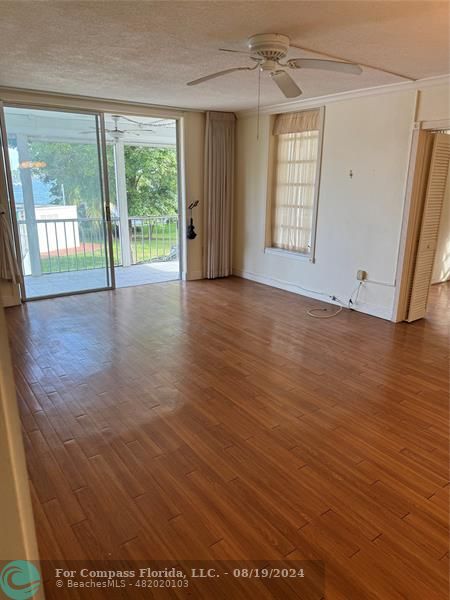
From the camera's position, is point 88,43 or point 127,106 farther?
point 127,106

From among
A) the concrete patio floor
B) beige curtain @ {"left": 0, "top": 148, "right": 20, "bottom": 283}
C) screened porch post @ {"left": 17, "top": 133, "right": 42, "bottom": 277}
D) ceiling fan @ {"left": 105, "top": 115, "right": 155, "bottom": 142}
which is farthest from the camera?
ceiling fan @ {"left": 105, "top": 115, "right": 155, "bottom": 142}

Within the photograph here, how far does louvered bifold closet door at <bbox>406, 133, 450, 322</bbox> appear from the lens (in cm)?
415

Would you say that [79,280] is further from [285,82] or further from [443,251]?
[443,251]

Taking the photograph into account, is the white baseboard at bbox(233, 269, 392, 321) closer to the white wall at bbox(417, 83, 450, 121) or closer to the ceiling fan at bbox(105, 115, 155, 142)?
the white wall at bbox(417, 83, 450, 121)

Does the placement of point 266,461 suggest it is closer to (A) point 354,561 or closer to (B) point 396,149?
(A) point 354,561

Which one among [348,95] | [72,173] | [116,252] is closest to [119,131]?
[72,173]

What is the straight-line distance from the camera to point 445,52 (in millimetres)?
3008

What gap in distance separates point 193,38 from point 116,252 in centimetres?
537

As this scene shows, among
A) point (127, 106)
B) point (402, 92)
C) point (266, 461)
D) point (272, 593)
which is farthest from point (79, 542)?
point (127, 106)

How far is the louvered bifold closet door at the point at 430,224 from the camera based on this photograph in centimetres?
415

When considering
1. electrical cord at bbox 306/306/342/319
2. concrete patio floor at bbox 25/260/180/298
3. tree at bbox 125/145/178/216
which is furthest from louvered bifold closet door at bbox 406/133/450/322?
tree at bbox 125/145/178/216

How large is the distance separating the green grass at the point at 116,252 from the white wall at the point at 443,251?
16.1ft

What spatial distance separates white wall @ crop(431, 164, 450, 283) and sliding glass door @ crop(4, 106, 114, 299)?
4.82m

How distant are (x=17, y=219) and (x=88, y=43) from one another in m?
2.76
